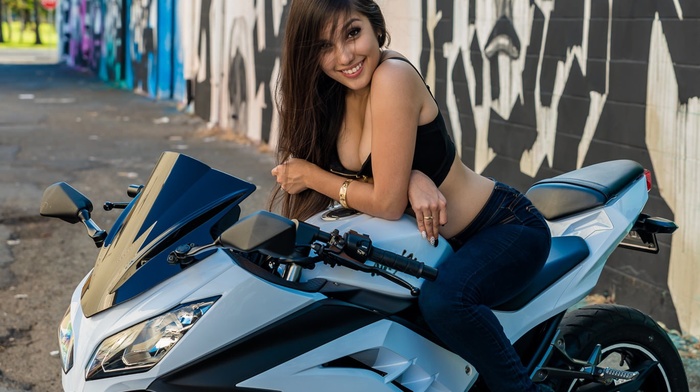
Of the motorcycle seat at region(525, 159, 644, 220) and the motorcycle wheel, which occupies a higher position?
the motorcycle seat at region(525, 159, 644, 220)

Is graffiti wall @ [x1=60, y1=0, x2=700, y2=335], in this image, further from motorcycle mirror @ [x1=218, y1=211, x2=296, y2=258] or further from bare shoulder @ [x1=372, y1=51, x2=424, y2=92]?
motorcycle mirror @ [x1=218, y1=211, x2=296, y2=258]

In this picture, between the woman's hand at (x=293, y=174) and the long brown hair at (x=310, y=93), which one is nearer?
the long brown hair at (x=310, y=93)

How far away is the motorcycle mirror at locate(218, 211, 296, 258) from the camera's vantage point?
7.85ft

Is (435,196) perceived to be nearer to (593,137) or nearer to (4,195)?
(593,137)

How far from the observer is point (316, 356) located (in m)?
2.71

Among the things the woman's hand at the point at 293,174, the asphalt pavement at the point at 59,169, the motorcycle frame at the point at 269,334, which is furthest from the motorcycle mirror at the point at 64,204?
the asphalt pavement at the point at 59,169

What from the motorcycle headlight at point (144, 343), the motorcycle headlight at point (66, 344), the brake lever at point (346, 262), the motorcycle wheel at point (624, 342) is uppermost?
the brake lever at point (346, 262)

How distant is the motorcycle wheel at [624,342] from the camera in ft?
11.5

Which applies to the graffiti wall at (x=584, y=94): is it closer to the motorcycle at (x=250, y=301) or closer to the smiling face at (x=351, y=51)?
the motorcycle at (x=250, y=301)

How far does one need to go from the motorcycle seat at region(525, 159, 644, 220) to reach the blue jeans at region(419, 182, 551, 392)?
1.14 feet

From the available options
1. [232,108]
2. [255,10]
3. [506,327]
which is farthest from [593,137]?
[232,108]

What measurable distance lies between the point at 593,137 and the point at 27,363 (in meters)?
3.42

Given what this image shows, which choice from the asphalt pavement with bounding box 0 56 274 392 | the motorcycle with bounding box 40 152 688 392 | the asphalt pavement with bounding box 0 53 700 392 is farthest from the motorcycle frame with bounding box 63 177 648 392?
the asphalt pavement with bounding box 0 56 274 392

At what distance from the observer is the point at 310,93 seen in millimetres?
3102
